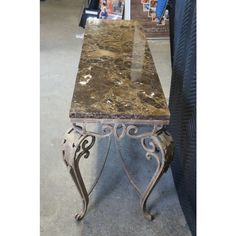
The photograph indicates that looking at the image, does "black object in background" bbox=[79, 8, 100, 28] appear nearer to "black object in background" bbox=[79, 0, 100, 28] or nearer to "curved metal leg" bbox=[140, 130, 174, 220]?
"black object in background" bbox=[79, 0, 100, 28]

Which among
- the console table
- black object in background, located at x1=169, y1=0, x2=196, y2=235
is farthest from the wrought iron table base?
black object in background, located at x1=169, y1=0, x2=196, y2=235

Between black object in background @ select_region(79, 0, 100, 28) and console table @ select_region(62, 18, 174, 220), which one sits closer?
console table @ select_region(62, 18, 174, 220)

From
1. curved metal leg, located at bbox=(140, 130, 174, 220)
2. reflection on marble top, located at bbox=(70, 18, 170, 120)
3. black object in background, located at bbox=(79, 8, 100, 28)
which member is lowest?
black object in background, located at bbox=(79, 8, 100, 28)

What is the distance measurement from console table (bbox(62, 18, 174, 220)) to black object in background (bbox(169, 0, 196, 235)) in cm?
13

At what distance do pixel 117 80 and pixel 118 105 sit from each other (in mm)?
193

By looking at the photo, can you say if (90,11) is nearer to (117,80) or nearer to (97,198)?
(117,80)

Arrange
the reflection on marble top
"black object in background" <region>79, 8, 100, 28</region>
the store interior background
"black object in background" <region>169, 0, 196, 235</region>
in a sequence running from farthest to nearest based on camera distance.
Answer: "black object in background" <region>79, 8, 100, 28</region> < the store interior background < "black object in background" <region>169, 0, 196, 235</region> < the reflection on marble top

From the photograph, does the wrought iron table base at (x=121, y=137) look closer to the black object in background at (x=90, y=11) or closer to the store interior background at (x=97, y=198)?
the store interior background at (x=97, y=198)

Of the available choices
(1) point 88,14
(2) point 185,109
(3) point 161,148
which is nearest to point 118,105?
(3) point 161,148

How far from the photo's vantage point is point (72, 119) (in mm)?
1077

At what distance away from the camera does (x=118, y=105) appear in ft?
3.60

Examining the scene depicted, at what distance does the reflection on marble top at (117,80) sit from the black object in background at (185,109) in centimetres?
15

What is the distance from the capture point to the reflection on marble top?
1070 mm
